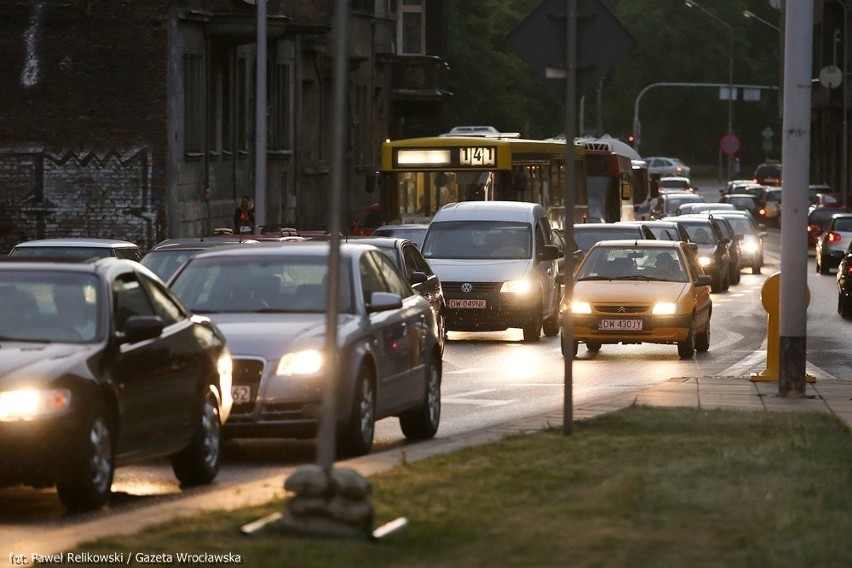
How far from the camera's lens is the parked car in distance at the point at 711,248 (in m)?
43.4

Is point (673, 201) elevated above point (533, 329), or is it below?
above

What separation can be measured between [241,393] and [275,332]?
0.51m

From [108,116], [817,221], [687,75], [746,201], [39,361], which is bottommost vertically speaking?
[817,221]

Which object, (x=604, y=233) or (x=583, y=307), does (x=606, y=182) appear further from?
(x=583, y=307)

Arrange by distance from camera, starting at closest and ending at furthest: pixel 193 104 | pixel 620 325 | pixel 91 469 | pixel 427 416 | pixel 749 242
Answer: pixel 91 469
pixel 427 416
pixel 620 325
pixel 193 104
pixel 749 242

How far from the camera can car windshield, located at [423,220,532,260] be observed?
2952cm

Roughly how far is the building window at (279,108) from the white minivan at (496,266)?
2154cm

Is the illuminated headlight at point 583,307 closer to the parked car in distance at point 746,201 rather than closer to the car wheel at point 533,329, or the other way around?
the car wheel at point 533,329

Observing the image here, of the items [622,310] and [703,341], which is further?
[703,341]

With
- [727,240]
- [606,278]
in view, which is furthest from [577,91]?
[727,240]

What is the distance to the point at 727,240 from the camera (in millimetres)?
46812

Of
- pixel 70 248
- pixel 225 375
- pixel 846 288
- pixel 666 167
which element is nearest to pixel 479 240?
pixel 846 288

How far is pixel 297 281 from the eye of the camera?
596 inches

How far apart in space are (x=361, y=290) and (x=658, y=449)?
2.66 meters
